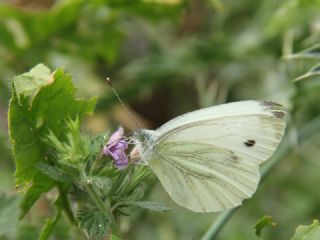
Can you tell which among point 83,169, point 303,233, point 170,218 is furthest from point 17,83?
point 170,218

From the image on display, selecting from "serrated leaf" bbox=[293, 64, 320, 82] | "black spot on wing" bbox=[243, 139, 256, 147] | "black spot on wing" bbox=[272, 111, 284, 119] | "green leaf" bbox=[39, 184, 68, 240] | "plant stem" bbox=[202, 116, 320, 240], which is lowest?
"plant stem" bbox=[202, 116, 320, 240]

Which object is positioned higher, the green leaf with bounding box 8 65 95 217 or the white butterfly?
the green leaf with bounding box 8 65 95 217

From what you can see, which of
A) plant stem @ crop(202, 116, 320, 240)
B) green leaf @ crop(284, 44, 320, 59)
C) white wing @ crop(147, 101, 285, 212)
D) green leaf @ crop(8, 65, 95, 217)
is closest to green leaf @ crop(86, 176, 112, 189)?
green leaf @ crop(8, 65, 95, 217)

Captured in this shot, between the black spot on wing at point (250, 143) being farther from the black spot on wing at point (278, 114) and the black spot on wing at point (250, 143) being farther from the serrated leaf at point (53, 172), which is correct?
the serrated leaf at point (53, 172)

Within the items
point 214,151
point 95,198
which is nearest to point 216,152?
point 214,151

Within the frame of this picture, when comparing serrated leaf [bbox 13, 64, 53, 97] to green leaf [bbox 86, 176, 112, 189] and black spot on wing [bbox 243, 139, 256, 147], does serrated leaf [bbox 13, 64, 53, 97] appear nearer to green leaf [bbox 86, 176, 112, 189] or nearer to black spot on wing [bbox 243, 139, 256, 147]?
green leaf [bbox 86, 176, 112, 189]

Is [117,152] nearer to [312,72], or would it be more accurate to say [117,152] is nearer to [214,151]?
[214,151]
